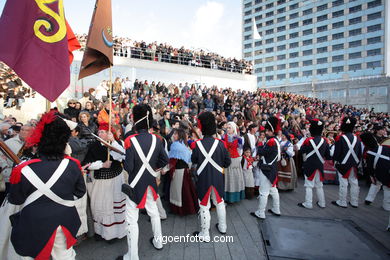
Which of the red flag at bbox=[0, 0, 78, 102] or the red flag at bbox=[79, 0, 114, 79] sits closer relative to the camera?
the red flag at bbox=[0, 0, 78, 102]

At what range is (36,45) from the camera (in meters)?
3.11

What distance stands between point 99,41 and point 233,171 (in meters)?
3.86

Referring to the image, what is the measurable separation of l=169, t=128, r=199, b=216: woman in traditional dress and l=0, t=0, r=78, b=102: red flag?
2337 mm

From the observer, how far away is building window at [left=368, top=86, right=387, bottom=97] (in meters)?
37.2

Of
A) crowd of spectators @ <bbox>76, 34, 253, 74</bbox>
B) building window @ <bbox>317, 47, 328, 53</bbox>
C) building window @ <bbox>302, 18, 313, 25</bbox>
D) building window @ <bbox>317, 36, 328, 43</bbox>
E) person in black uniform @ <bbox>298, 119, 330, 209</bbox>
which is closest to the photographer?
person in black uniform @ <bbox>298, 119, 330, 209</bbox>

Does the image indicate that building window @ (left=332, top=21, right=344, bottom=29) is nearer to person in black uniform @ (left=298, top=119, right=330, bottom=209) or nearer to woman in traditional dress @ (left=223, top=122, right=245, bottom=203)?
person in black uniform @ (left=298, top=119, right=330, bottom=209)

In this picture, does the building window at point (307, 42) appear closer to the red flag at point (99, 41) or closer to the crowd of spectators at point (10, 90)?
the crowd of spectators at point (10, 90)

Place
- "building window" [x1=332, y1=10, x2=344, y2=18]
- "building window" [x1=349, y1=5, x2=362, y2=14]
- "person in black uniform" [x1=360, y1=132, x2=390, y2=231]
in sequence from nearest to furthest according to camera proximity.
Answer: "person in black uniform" [x1=360, y1=132, x2=390, y2=231]
"building window" [x1=349, y1=5, x2=362, y2=14]
"building window" [x1=332, y1=10, x2=344, y2=18]

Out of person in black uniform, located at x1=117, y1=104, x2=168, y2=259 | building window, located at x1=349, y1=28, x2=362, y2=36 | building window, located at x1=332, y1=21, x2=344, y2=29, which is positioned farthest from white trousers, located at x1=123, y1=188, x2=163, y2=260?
building window, located at x1=332, y1=21, x2=344, y2=29

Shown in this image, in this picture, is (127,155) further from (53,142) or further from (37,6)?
(37,6)

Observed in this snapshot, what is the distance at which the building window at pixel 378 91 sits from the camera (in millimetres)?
37188

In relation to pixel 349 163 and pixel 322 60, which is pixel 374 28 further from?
pixel 349 163

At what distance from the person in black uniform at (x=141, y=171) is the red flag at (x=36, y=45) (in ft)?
3.94

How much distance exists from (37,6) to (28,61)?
81cm
